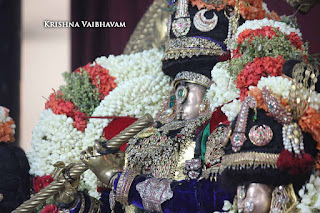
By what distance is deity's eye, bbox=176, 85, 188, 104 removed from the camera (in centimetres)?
362

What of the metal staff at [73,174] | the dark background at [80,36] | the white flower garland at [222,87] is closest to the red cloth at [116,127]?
the metal staff at [73,174]

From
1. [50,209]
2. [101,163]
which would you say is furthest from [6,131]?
[101,163]

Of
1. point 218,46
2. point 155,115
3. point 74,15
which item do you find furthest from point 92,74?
point 74,15

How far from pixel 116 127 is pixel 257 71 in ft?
4.45

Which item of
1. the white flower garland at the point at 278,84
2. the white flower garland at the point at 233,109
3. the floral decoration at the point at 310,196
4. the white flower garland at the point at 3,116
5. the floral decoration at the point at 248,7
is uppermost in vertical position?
the floral decoration at the point at 248,7

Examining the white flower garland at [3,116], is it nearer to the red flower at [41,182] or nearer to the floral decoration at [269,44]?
the red flower at [41,182]

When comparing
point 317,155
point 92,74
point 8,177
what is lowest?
point 8,177

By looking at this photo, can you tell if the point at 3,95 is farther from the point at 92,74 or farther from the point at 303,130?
the point at 303,130

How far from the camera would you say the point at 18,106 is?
5500mm

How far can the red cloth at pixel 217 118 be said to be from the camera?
3225 mm

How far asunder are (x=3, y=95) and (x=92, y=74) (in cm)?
148

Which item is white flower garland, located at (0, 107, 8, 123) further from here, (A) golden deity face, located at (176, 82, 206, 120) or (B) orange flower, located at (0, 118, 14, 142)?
(A) golden deity face, located at (176, 82, 206, 120)

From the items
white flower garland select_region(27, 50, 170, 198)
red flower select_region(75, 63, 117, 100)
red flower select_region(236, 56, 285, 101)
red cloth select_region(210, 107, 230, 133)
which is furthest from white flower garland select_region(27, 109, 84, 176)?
red flower select_region(236, 56, 285, 101)

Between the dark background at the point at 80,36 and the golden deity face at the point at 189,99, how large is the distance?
158 centimetres
